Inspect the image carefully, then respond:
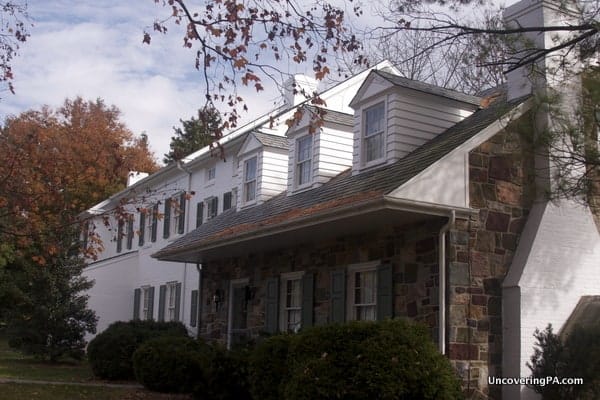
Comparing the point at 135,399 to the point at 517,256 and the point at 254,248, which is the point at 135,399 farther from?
the point at 517,256

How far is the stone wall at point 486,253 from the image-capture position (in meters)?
10.1

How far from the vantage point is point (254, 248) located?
14867 mm

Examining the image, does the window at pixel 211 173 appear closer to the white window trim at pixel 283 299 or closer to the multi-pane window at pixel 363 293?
the white window trim at pixel 283 299

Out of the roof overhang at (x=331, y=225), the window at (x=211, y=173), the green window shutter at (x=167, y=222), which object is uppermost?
the window at (x=211, y=173)

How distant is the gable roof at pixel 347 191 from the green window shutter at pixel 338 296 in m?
1.28

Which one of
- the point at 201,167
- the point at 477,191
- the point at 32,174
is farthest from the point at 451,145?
the point at 201,167

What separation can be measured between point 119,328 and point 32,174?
636cm

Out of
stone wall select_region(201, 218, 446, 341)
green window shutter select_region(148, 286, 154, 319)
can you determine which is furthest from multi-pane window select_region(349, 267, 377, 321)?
green window shutter select_region(148, 286, 154, 319)

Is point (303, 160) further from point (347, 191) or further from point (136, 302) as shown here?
point (136, 302)

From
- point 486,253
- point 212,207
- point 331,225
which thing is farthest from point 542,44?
point 212,207

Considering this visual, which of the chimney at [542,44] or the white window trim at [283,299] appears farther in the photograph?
the white window trim at [283,299]

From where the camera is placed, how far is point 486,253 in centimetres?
1051

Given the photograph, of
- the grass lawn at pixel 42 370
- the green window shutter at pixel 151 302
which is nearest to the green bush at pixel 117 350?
the grass lawn at pixel 42 370

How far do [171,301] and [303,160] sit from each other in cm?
1001
